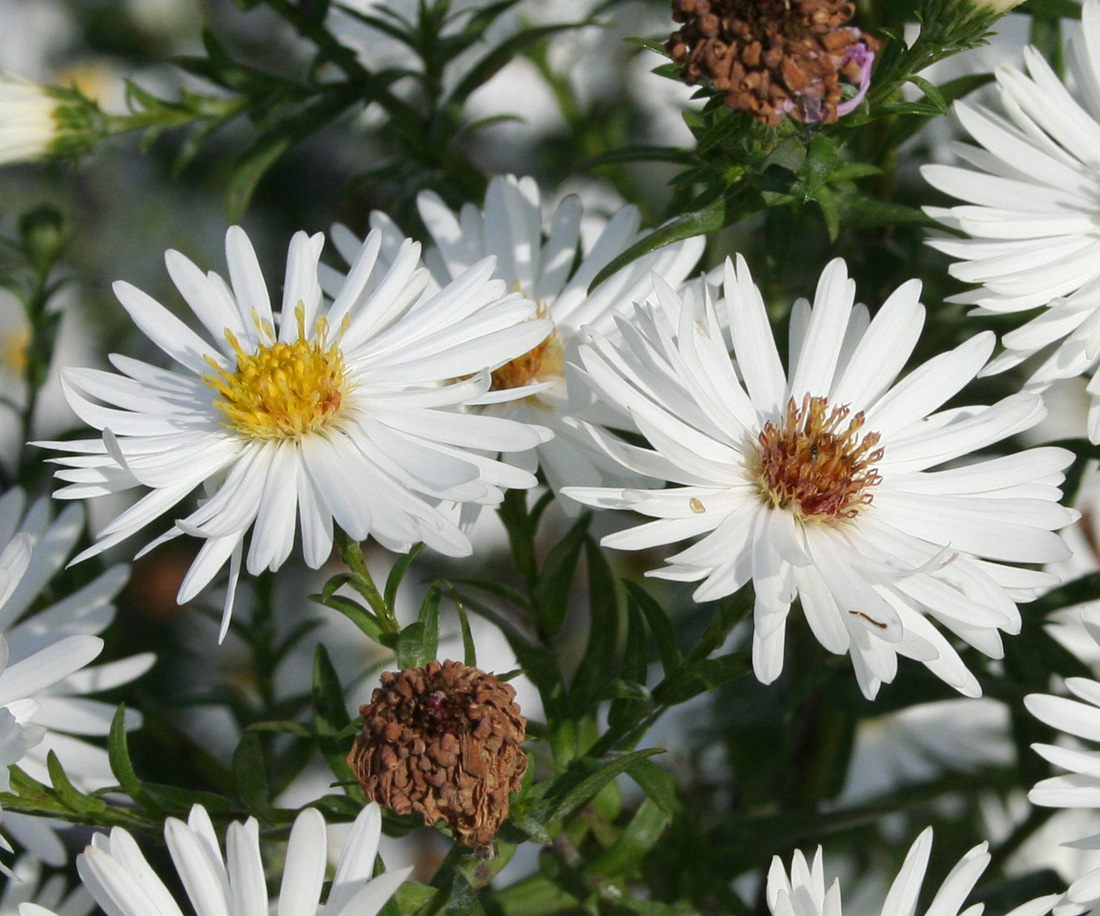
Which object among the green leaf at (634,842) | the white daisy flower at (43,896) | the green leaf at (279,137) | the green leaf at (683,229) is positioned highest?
the green leaf at (279,137)

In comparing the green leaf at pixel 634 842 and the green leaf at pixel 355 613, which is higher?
the green leaf at pixel 355 613

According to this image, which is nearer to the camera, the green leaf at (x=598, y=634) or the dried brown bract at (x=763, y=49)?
the dried brown bract at (x=763, y=49)

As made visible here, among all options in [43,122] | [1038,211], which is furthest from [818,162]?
[43,122]

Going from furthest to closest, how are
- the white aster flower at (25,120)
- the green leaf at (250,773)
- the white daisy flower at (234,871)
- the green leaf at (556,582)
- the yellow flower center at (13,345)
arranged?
the yellow flower center at (13,345) < the white aster flower at (25,120) < the green leaf at (556,582) < the green leaf at (250,773) < the white daisy flower at (234,871)

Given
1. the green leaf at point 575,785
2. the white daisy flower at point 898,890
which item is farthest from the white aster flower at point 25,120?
the white daisy flower at point 898,890

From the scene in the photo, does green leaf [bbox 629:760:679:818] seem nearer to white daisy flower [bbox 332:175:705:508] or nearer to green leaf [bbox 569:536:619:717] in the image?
green leaf [bbox 569:536:619:717]

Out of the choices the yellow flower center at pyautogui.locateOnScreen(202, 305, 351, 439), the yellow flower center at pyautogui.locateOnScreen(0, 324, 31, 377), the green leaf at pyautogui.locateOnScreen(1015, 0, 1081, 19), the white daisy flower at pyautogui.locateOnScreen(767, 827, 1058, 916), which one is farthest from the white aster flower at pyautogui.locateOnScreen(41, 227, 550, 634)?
the yellow flower center at pyautogui.locateOnScreen(0, 324, 31, 377)

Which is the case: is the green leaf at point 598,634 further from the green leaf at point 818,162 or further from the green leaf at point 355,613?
the green leaf at point 818,162
